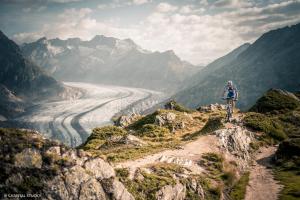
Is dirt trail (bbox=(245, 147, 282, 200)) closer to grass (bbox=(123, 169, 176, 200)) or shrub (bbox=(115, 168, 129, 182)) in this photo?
Result: grass (bbox=(123, 169, 176, 200))

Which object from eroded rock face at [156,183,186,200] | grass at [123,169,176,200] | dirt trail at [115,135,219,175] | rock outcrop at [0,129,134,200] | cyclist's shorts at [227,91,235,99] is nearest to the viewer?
rock outcrop at [0,129,134,200]

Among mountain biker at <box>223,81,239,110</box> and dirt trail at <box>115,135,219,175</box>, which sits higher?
mountain biker at <box>223,81,239,110</box>

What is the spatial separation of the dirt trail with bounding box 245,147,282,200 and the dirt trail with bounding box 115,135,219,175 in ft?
19.0

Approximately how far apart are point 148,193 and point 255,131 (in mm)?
35125

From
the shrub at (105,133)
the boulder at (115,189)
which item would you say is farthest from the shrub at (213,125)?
the boulder at (115,189)

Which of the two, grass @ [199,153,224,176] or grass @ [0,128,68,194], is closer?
grass @ [0,128,68,194]

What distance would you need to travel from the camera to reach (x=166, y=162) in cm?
3309

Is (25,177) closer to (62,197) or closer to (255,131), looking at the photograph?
(62,197)

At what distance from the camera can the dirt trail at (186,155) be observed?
105 ft

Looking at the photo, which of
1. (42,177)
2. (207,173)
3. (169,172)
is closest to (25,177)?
(42,177)

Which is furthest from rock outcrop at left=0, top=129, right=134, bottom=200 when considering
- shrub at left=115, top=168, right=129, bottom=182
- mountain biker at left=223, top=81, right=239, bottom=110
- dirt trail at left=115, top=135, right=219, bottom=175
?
mountain biker at left=223, top=81, right=239, bottom=110

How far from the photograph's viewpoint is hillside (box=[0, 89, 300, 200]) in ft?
59.7

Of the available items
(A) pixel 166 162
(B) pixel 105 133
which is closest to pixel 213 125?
(B) pixel 105 133

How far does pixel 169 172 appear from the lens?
2911 centimetres
